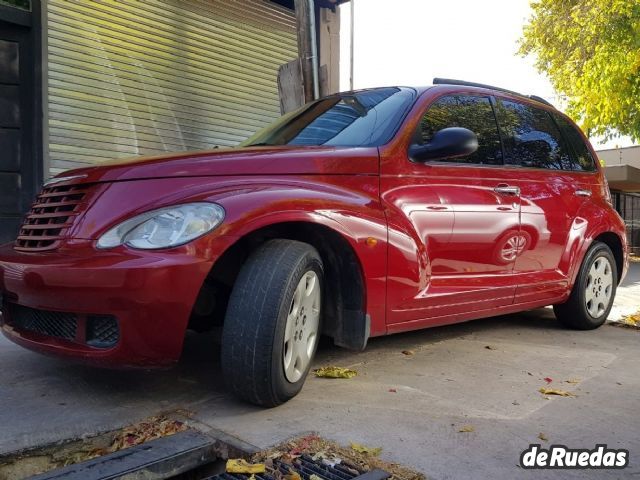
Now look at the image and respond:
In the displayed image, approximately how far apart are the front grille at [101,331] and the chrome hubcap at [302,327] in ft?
2.40

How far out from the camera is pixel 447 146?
3318 mm

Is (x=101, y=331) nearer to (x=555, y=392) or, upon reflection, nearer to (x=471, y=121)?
(x=555, y=392)

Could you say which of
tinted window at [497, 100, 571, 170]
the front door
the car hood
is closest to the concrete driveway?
the car hood

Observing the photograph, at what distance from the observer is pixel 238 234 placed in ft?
8.55

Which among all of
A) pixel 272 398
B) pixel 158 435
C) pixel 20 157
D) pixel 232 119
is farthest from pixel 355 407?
pixel 232 119

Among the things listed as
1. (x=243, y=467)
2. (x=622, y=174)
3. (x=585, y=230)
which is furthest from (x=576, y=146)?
(x=622, y=174)

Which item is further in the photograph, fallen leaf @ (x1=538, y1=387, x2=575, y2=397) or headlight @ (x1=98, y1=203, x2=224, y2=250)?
fallen leaf @ (x1=538, y1=387, x2=575, y2=397)

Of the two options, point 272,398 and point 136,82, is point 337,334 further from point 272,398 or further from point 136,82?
point 136,82

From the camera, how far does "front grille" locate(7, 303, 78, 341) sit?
103 inches

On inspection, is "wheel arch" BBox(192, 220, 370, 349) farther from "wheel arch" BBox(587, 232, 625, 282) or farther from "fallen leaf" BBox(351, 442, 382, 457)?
"wheel arch" BBox(587, 232, 625, 282)

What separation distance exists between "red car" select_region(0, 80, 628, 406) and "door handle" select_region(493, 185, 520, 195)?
13mm

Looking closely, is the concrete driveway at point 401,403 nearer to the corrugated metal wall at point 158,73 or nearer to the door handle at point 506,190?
the door handle at point 506,190

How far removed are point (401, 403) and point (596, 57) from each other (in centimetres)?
914

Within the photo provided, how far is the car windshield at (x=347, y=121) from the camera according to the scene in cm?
342
